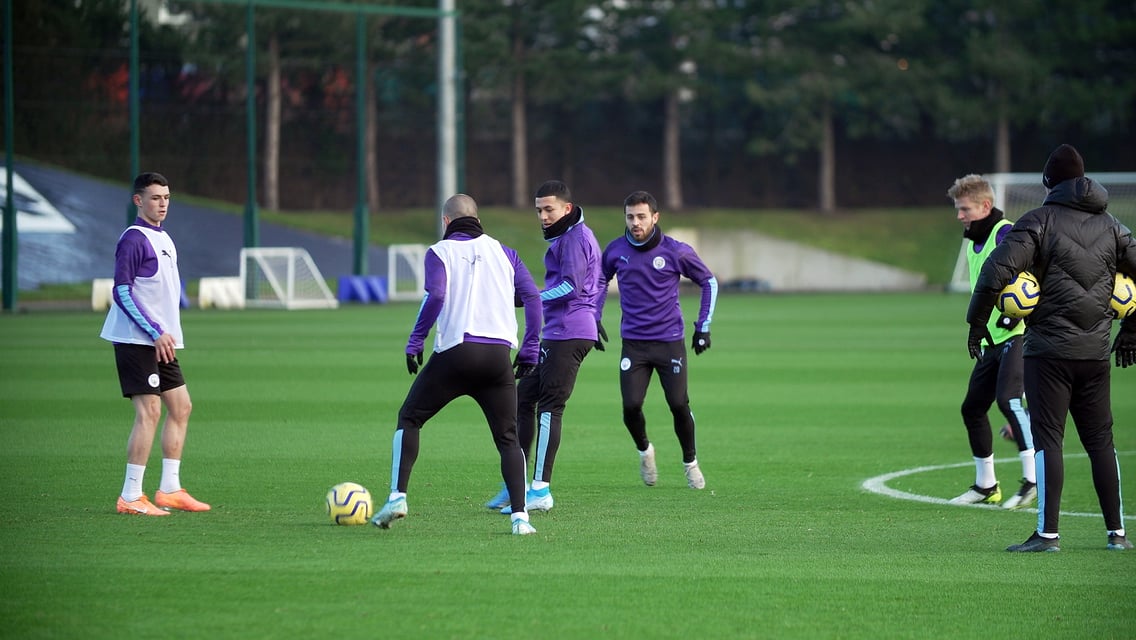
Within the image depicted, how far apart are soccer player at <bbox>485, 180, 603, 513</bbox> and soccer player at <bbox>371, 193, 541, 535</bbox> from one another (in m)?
1.12

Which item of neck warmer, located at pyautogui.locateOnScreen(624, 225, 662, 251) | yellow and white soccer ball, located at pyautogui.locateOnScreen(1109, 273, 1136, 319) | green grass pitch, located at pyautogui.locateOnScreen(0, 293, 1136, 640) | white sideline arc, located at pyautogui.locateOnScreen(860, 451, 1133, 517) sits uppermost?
neck warmer, located at pyautogui.locateOnScreen(624, 225, 662, 251)

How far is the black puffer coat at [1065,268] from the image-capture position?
8.03 m

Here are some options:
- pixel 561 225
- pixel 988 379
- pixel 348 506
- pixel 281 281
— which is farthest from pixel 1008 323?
pixel 281 281

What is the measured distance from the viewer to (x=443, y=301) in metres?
8.39

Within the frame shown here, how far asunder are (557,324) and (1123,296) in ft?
11.9

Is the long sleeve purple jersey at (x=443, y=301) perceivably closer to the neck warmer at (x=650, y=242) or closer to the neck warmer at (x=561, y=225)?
the neck warmer at (x=561, y=225)

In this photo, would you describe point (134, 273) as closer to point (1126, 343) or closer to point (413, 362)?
point (413, 362)

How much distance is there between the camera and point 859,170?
65.2 metres

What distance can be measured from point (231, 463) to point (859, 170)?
5607cm

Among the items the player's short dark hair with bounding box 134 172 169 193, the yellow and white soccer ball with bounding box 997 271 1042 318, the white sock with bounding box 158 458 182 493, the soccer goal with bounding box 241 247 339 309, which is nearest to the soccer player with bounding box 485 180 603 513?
the white sock with bounding box 158 458 182 493

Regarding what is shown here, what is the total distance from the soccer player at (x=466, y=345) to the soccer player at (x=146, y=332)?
1.70m

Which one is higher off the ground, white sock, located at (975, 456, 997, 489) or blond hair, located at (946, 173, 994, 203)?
blond hair, located at (946, 173, 994, 203)

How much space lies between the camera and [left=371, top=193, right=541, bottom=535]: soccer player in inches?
331

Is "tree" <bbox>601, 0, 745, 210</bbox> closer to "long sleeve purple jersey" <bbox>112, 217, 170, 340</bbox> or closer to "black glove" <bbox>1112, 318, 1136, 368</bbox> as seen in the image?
"long sleeve purple jersey" <bbox>112, 217, 170, 340</bbox>
